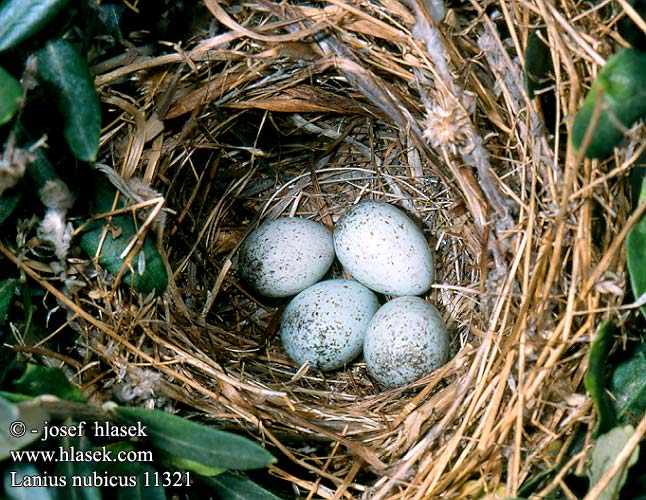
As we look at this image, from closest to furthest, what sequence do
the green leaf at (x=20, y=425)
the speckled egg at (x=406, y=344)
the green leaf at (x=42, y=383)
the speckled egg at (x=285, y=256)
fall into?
the green leaf at (x=20, y=425) < the green leaf at (x=42, y=383) < the speckled egg at (x=406, y=344) < the speckled egg at (x=285, y=256)

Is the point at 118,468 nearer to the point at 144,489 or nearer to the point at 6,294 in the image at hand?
the point at 144,489

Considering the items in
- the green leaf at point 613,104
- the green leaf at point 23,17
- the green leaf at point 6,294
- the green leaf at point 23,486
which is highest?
the green leaf at point 23,17

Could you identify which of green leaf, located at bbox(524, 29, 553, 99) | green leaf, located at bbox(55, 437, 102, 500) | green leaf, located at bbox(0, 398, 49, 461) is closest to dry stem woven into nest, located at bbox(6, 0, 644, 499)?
green leaf, located at bbox(524, 29, 553, 99)

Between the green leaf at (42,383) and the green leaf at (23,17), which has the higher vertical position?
the green leaf at (23,17)

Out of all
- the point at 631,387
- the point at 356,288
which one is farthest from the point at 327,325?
the point at 631,387

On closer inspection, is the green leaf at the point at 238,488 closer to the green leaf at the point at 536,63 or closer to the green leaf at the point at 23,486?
the green leaf at the point at 23,486

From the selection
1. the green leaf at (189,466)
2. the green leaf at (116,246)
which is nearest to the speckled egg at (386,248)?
the green leaf at (116,246)
